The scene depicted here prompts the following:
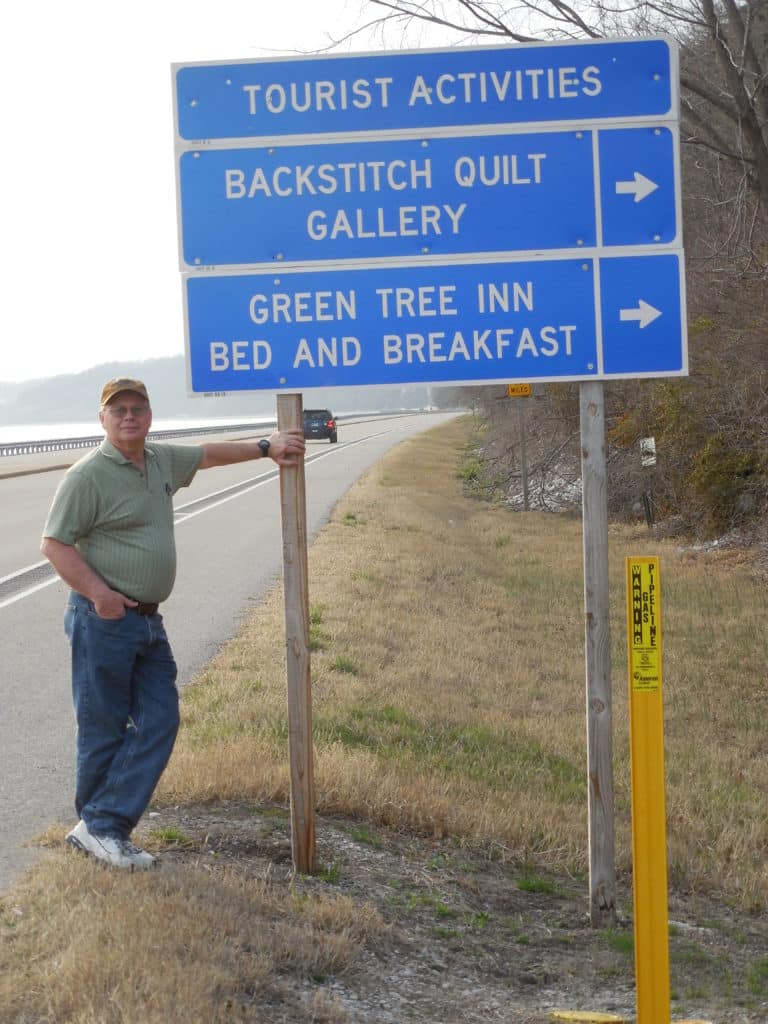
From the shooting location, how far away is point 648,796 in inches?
151

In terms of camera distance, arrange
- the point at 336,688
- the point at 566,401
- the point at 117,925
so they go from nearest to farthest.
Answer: the point at 117,925 < the point at 336,688 < the point at 566,401

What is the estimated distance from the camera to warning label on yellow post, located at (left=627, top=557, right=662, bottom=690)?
12.8 ft

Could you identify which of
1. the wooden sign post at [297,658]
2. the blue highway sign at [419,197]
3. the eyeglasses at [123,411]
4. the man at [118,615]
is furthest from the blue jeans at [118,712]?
the blue highway sign at [419,197]

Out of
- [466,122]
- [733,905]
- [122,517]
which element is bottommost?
[733,905]

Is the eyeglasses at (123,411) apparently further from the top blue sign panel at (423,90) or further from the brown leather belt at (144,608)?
the top blue sign panel at (423,90)

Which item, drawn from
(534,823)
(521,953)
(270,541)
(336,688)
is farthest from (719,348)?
(521,953)

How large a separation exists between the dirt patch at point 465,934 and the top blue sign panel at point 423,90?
2.79m

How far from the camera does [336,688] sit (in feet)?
26.8

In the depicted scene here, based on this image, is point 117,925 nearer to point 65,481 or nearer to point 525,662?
point 65,481

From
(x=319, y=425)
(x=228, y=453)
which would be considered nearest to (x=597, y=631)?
(x=228, y=453)

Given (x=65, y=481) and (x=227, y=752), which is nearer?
(x=65, y=481)

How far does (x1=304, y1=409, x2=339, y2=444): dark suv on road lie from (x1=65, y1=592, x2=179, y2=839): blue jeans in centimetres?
5317

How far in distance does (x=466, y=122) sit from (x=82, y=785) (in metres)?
2.84

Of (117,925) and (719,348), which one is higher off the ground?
(719,348)
